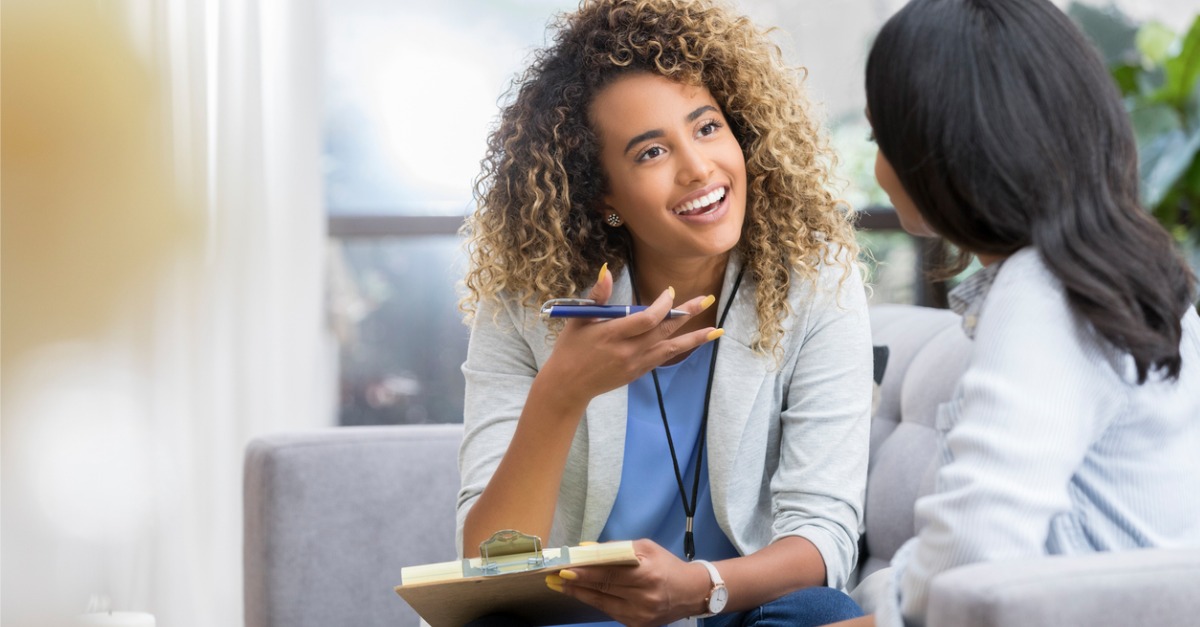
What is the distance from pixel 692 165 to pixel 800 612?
541mm

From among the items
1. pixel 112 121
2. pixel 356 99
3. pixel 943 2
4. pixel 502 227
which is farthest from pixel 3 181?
pixel 943 2

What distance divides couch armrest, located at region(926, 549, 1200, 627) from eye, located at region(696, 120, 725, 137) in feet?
2.45

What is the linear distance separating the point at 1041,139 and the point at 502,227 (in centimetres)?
81

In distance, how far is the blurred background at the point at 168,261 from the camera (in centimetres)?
266

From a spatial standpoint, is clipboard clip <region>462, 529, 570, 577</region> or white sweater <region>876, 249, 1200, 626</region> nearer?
white sweater <region>876, 249, 1200, 626</region>

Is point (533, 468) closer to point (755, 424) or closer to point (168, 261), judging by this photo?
point (755, 424)

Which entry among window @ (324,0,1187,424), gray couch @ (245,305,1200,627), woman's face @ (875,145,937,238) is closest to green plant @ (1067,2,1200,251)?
window @ (324,0,1187,424)

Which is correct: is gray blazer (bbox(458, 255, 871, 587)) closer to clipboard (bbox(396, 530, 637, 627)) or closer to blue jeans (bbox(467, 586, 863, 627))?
blue jeans (bbox(467, 586, 863, 627))

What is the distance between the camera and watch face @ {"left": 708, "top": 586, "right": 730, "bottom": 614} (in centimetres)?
120

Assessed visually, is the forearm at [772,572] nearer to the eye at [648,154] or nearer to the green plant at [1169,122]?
the eye at [648,154]

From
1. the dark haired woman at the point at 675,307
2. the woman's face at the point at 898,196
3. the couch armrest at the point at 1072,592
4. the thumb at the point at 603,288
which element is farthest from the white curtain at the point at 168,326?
the couch armrest at the point at 1072,592

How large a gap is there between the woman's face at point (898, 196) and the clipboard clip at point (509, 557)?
449 mm

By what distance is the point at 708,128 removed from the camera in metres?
1.41

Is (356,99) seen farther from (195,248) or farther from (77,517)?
(77,517)
